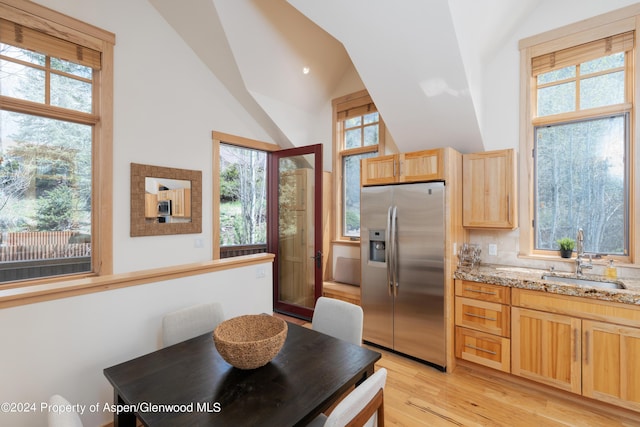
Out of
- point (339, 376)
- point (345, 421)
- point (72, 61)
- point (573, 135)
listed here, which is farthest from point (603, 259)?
point (72, 61)

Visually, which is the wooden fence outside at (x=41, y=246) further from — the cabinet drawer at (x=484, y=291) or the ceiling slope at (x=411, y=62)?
the cabinet drawer at (x=484, y=291)

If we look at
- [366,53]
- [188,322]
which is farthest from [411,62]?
[188,322]

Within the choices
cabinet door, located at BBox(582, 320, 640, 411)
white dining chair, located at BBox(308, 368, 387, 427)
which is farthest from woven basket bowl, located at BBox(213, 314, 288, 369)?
cabinet door, located at BBox(582, 320, 640, 411)

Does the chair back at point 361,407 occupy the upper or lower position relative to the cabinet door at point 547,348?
upper

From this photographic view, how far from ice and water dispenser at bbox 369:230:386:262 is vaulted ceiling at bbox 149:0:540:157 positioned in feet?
3.54

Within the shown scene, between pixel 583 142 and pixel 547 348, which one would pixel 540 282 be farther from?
pixel 583 142

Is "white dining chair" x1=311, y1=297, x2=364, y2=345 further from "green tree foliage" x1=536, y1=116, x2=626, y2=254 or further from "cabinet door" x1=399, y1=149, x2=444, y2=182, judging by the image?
"green tree foliage" x1=536, y1=116, x2=626, y2=254

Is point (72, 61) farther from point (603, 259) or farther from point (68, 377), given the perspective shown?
point (603, 259)

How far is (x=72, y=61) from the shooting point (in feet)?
8.42

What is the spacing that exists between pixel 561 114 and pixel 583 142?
0.33 metres

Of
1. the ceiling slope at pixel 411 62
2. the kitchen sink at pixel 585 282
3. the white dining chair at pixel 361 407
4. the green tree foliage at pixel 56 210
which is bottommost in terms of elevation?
the white dining chair at pixel 361 407

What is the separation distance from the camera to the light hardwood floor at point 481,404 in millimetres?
2061

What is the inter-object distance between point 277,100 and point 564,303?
3.69 meters

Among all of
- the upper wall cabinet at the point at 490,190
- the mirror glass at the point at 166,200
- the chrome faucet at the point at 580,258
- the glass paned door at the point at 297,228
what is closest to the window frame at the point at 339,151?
the glass paned door at the point at 297,228
